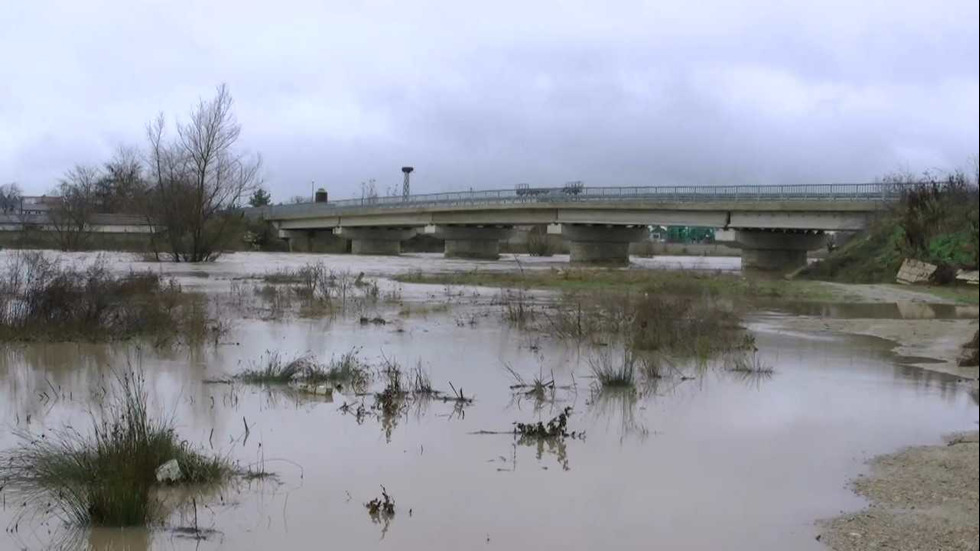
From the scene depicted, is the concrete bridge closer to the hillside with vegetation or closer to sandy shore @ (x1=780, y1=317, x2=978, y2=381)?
the hillside with vegetation

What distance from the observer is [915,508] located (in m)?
6.75

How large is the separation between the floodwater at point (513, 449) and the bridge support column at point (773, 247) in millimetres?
41949

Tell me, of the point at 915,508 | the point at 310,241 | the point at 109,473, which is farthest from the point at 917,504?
the point at 310,241

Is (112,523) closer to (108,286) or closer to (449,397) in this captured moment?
(449,397)

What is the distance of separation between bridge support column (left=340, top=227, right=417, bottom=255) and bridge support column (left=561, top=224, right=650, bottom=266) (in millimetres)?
25523

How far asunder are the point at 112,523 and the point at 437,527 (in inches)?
97.5

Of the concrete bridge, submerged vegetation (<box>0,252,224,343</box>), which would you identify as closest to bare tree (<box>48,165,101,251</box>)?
the concrete bridge

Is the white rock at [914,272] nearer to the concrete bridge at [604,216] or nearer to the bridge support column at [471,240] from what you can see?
the concrete bridge at [604,216]

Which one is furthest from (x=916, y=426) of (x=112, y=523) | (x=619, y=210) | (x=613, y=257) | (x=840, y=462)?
(x=613, y=257)

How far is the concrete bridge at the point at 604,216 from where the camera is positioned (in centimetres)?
5075

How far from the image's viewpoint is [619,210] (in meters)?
62.0

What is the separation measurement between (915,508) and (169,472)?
244 inches

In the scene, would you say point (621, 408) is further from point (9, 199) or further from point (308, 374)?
point (9, 199)

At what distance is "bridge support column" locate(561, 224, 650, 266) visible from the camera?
67.6 metres
